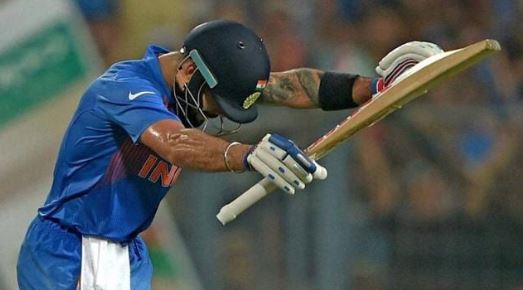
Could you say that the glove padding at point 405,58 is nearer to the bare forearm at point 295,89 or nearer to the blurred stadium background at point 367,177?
the bare forearm at point 295,89

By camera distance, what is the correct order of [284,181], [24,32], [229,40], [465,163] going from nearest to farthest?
[284,181], [229,40], [465,163], [24,32]

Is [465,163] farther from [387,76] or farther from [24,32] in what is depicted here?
[24,32]

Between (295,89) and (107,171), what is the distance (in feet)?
3.03

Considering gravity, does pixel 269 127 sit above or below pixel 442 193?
above

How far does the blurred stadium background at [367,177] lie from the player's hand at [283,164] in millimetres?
3287

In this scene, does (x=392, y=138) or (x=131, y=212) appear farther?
(x=392, y=138)

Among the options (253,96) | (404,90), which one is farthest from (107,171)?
(404,90)

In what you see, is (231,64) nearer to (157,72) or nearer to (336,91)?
(157,72)

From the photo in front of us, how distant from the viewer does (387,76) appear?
4488 mm

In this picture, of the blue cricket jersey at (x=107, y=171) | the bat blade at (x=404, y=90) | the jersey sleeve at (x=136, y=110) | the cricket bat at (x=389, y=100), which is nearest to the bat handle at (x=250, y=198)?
the cricket bat at (x=389, y=100)

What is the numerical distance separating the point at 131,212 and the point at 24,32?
3.77 m

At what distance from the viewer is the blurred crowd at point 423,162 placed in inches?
262

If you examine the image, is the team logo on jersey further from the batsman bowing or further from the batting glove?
the batting glove

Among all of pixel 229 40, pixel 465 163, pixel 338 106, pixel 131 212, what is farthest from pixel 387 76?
pixel 465 163
